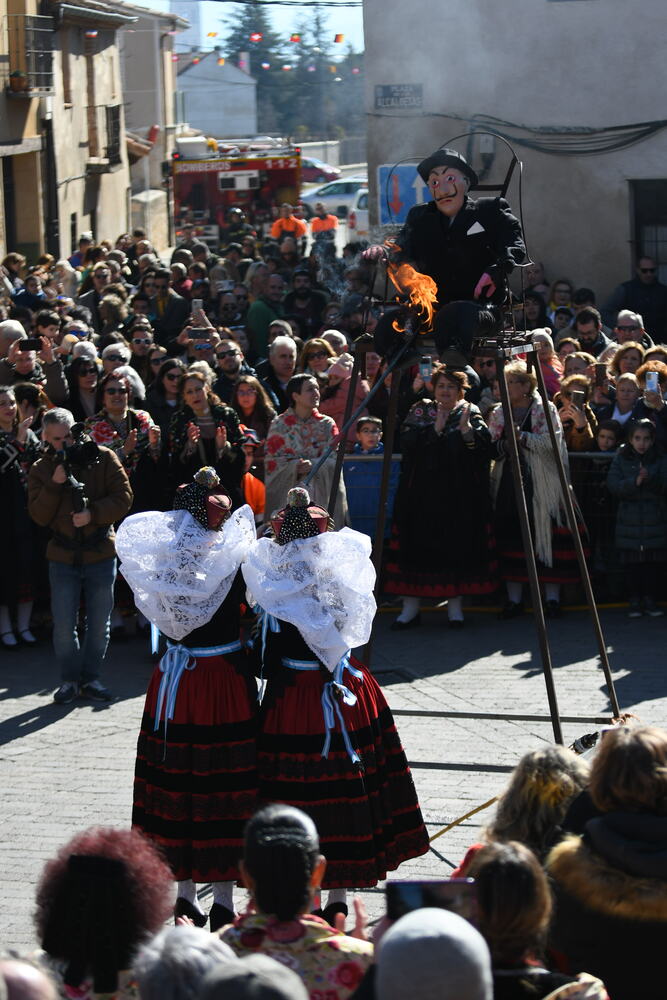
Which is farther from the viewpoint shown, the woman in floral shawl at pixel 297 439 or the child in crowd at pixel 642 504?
the child in crowd at pixel 642 504

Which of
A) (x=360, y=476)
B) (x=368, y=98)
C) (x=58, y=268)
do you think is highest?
(x=368, y=98)

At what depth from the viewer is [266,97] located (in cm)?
7544

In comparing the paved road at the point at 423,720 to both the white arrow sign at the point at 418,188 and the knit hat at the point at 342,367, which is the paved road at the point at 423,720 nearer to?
the knit hat at the point at 342,367

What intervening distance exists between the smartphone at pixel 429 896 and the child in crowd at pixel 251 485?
19.1 feet

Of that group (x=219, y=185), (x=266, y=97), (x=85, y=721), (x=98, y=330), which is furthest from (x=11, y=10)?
(x=266, y=97)

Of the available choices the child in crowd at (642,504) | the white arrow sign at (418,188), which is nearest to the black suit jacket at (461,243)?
the child in crowd at (642,504)

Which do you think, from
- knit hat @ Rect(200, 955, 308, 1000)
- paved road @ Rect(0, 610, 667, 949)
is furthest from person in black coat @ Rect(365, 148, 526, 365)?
knit hat @ Rect(200, 955, 308, 1000)

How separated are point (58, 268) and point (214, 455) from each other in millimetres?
8463

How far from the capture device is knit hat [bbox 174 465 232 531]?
5637mm

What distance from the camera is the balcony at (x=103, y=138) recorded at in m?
28.7

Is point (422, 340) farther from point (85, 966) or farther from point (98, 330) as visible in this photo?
point (98, 330)

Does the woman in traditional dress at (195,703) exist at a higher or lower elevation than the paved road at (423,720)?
higher

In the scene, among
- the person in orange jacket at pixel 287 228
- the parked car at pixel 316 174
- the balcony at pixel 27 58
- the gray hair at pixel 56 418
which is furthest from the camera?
the parked car at pixel 316 174

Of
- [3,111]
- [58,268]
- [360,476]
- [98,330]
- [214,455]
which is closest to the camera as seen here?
[214,455]
